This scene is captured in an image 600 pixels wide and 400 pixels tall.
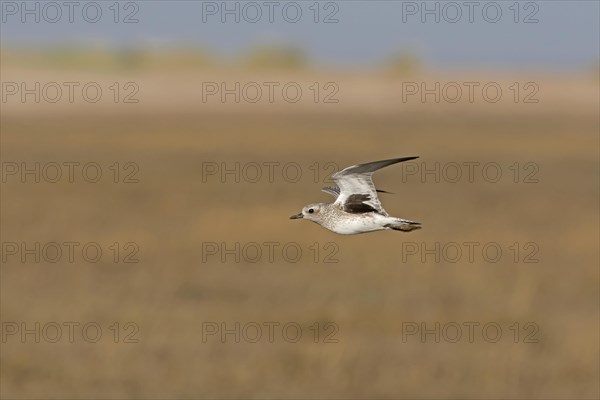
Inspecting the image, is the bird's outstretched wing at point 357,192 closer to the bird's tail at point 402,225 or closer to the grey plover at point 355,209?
the grey plover at point 355,209

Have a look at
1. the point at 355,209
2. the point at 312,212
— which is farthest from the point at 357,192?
the point at 312,212

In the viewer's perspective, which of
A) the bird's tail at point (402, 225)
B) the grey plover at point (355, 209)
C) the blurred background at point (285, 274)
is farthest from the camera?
the blurred background at point (285, 274)

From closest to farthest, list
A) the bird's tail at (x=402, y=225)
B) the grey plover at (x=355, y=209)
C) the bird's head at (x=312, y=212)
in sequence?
the bird's tail at (x=402, y=225), the grey plover at (x=355, y=209), the bird's head at (x=312, y=212)

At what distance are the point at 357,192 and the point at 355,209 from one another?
11cm

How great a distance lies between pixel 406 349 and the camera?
27422mm

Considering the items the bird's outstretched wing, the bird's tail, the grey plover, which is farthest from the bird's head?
the bird's tail

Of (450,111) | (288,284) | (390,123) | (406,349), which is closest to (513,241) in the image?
(288,284)

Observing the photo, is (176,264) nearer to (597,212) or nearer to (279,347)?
(279,347)

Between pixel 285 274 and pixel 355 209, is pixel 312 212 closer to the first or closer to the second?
pixel 355 209

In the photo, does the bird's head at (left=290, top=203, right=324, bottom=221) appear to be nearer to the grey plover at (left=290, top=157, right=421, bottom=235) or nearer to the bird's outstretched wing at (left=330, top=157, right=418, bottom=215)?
the grey plover at (left=290, top=157, right=421, bottom=235)

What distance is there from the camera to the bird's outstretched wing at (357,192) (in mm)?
6910

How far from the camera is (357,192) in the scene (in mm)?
7141

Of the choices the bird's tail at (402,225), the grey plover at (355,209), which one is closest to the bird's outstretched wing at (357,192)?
the grey plover at (355,209)

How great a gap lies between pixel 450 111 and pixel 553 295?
3022 inches
